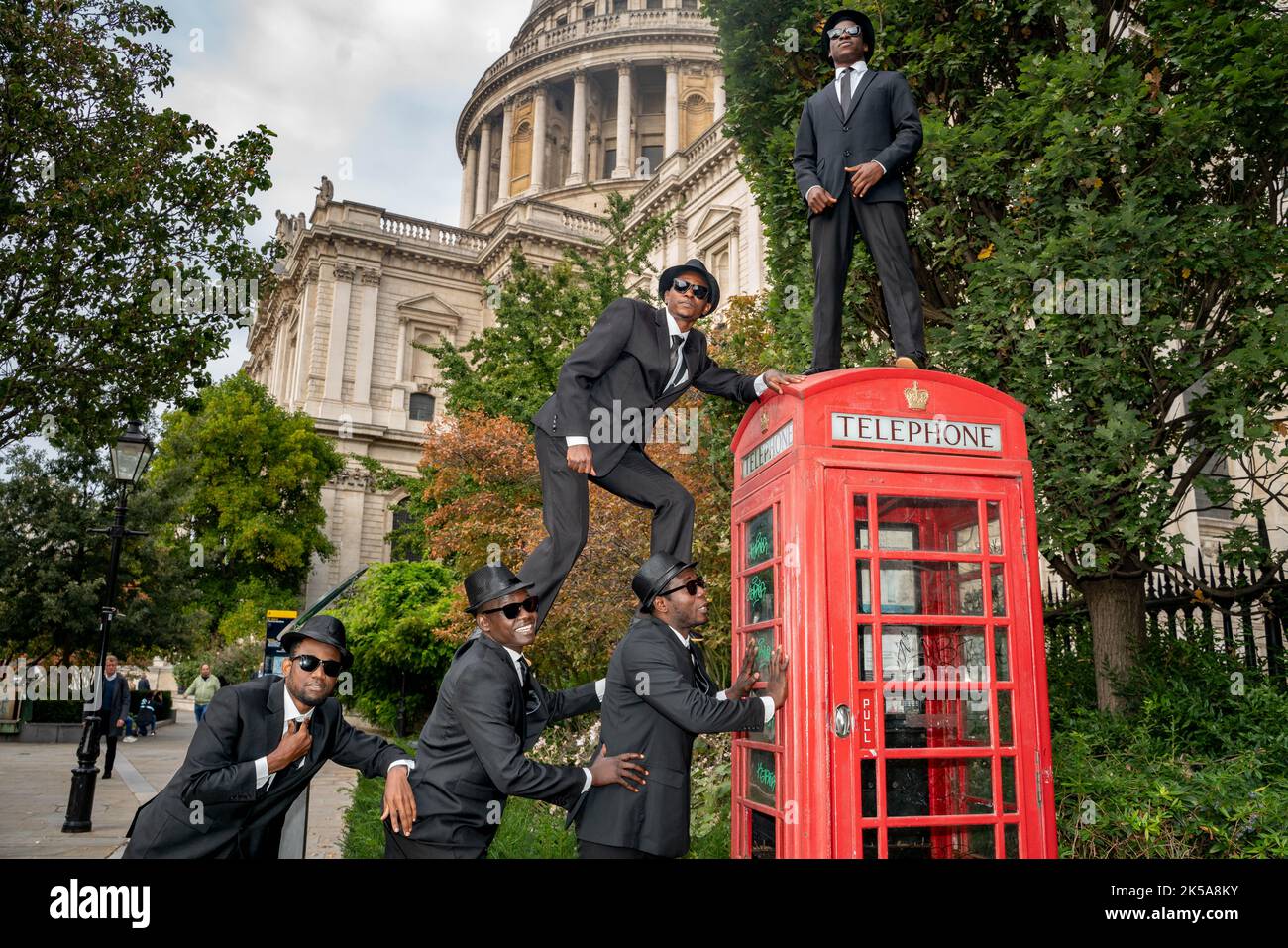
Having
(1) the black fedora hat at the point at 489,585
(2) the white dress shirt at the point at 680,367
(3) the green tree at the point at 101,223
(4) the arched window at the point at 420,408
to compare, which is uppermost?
(4) the arched window at the point at 420,408

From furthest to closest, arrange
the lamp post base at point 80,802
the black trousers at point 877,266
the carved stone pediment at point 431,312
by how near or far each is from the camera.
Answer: the carved stone pediment at point 431,312 < the lamp post base at point 80,802 < the black trousers at point 877,266

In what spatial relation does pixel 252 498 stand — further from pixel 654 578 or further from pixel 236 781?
pixel 654 578

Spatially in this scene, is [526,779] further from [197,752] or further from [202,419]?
[202,419]

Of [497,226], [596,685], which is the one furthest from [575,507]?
[497,226]

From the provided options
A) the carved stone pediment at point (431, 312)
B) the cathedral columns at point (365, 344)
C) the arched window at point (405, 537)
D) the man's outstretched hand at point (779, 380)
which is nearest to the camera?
the man's outstretched hand at point (779, 380)

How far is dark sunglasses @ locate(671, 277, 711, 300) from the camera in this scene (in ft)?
16.3

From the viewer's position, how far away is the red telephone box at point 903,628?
4320mm

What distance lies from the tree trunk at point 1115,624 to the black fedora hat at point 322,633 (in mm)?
6385

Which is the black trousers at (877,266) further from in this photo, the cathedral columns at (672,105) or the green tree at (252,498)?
the cathedral columns at (672,105)

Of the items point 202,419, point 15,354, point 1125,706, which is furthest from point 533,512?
point 202,419

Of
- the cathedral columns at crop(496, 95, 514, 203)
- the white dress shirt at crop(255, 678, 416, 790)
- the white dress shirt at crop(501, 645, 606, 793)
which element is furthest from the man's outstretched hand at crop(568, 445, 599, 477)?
the cathedral columns at crop(496, 95, 514, 203)

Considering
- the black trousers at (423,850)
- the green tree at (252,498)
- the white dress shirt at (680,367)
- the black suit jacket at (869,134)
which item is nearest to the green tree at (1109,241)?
the black suit jacket at (869,134)

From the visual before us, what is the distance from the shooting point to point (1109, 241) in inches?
295

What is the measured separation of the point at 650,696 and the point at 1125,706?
545 cm
